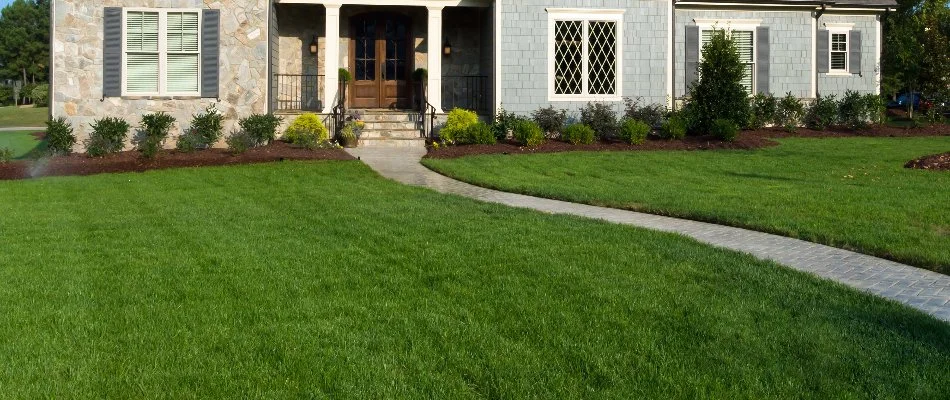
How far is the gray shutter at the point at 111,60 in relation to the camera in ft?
54.4

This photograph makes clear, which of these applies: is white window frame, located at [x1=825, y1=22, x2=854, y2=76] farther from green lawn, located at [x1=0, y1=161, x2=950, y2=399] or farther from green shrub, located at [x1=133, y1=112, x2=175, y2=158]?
green lawn, located at [x1=0, y1=161, x2=950, y2=399]

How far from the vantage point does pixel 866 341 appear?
4242mm

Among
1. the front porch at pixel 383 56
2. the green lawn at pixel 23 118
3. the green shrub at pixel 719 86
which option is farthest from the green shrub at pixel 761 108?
the green lawn at pixel 23 118

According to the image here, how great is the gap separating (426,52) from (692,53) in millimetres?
6077

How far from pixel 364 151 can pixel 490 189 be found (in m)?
5.07

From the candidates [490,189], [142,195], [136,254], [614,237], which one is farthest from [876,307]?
[142,195]

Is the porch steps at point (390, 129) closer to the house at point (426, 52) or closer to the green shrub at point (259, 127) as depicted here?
the house at point (426, 52)

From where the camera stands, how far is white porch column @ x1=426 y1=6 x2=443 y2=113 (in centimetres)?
1778

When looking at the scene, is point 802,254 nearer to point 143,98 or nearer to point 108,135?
point 108,135

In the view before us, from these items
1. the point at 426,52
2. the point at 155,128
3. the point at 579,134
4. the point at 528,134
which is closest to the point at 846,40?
the point at 579,134

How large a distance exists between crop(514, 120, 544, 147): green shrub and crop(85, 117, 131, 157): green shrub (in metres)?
7.36

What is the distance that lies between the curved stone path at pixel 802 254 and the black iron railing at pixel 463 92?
8216mm

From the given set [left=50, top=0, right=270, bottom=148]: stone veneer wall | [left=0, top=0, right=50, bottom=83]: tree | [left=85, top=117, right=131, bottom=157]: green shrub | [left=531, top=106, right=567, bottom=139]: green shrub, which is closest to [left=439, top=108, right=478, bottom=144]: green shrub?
[left=531, top=106, right=567, bottom=139]: green shrub

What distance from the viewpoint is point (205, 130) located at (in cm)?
1636
